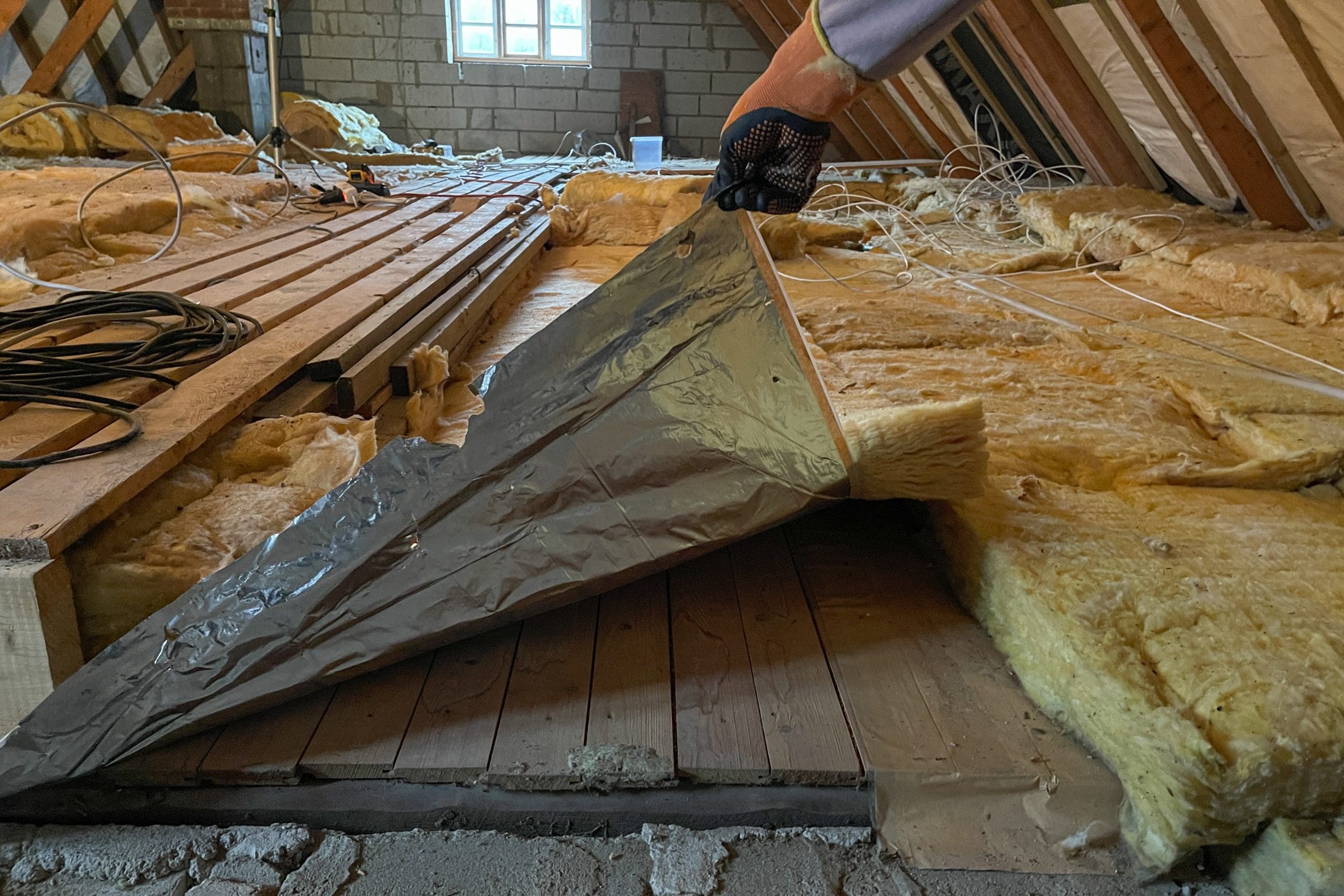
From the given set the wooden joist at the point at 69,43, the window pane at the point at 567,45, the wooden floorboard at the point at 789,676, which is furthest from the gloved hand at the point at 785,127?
the window pane at the point at 567,45

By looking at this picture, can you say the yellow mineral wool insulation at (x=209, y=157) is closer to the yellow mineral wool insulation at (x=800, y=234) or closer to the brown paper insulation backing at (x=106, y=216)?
the brown paper insulation backing at (x=106, y=216)

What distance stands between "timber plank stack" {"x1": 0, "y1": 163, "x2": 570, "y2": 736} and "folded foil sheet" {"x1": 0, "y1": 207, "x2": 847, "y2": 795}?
0.12 metres

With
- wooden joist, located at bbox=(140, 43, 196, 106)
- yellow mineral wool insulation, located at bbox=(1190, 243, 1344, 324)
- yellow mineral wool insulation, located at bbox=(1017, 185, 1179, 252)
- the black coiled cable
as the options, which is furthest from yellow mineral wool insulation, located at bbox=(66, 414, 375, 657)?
wooden joist, located at bbox=(140, 43, 196, 106)

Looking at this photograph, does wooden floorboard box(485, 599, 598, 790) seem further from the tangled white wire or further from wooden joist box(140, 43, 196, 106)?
wooden joist box(140, 43, 196, 106)

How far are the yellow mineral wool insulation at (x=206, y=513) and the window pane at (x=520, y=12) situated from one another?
9397 millimetres

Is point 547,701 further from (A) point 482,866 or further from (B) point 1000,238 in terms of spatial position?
(B) point 1000,238

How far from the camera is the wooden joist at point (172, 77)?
859 cm

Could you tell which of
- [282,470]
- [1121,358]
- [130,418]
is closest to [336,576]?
[282,470]

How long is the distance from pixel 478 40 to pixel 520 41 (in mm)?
473

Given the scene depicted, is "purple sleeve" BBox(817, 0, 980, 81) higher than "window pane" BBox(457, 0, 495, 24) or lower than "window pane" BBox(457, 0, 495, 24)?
lower

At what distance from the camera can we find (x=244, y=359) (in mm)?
2047

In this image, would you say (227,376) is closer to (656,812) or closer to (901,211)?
(656,812)

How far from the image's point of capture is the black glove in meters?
1.51

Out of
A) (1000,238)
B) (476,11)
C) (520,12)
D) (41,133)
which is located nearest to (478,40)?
(476,11)
